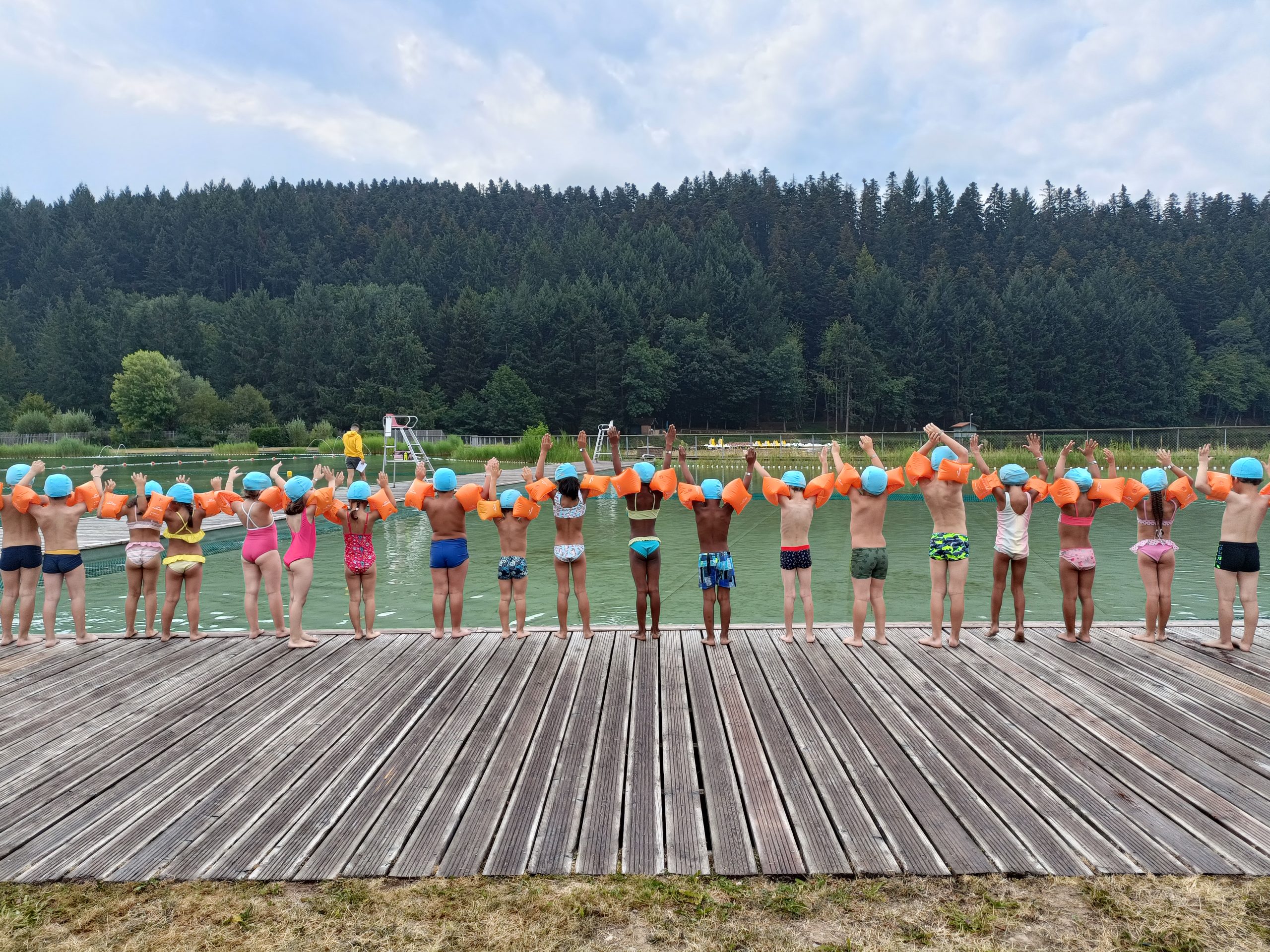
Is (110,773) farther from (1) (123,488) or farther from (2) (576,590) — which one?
(1) (123,488)

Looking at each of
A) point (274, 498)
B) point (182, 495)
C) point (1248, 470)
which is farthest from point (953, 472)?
point (182, 495)

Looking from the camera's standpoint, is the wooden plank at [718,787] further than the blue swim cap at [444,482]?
No

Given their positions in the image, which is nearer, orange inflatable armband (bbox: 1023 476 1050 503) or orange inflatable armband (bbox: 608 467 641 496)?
orange inflatable armband (bbox: 608 467 641 496)

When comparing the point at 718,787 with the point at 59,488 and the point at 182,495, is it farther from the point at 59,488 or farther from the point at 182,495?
the point at 59,488

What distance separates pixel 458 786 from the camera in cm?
455

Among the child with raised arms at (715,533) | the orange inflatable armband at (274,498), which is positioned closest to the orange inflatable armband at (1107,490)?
the child with raised arms at (715,533)

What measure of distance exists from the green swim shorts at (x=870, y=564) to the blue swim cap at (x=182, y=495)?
21.8 feet

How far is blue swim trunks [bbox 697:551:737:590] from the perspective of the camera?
715 cm

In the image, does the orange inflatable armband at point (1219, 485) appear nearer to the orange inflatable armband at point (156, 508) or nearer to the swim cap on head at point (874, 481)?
the swim cap on head at point (874, 481)

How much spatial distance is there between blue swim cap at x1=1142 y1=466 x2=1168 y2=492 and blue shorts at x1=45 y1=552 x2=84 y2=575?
1050cm

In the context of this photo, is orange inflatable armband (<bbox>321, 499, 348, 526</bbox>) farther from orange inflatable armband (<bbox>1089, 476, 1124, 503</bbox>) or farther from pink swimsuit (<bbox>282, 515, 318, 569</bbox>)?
orange inflatable armband (<bbox>1089, 476, 1124, 503</bbox>)

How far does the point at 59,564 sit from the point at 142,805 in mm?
4291

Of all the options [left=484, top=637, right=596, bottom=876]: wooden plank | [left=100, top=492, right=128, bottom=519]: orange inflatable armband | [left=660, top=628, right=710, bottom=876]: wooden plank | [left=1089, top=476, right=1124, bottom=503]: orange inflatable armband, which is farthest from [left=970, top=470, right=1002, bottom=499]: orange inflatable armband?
[left=100, top=492, right=128, bottom=519]: orange inflatable armband

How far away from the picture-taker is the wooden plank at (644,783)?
12.6ft
